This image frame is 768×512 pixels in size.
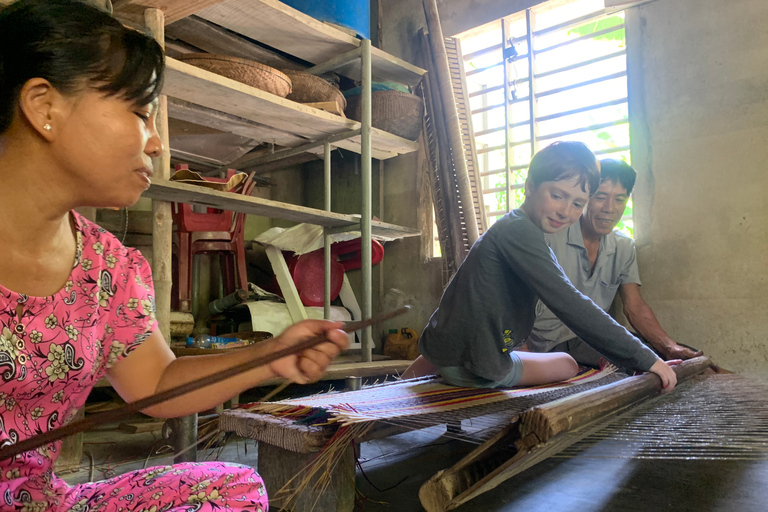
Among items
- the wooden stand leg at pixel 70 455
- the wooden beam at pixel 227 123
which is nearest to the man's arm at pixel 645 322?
the wooden beam at pixel 227 123

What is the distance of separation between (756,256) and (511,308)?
173 centimetres

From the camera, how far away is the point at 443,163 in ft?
13.6

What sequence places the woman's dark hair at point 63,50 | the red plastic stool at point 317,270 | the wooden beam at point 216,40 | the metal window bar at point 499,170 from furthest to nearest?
the red plastic stool at point 317,270
the metal window bar at point 499,170
the wooden beam at point 216,40
the woman's dark hair at point 63,50

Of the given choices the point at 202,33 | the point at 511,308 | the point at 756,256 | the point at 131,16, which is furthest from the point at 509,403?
the point at 202,33

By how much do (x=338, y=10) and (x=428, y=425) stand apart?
2.94m

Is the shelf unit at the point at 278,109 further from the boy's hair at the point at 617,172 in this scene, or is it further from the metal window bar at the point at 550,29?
the boy's hair at the point at 617,172

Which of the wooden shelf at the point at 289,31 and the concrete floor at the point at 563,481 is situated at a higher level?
the wooden shelf at the point at 289,31

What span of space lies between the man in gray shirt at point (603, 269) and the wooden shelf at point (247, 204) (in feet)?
4.39

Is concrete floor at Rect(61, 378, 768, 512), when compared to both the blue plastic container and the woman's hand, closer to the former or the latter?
the woman's hand

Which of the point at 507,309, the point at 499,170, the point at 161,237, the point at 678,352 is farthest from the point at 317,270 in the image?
the point at 678,352

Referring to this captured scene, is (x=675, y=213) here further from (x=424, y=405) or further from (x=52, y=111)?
(x=52, y=111)

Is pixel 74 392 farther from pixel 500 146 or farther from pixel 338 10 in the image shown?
pixel 500 146

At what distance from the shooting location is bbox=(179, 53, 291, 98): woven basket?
2.82m

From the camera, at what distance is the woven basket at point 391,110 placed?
3.99 m
